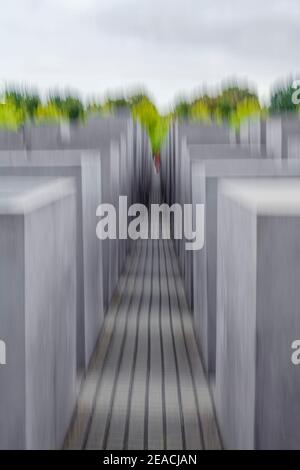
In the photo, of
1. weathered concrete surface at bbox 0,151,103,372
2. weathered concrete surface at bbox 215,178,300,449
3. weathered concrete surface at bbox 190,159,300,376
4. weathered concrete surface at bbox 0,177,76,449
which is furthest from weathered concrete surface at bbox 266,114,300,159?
weathered concrete surface at bbox 215,178,300,449

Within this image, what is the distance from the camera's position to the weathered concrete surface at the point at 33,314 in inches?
137

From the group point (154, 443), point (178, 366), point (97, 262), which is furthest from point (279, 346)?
point (97, 262)

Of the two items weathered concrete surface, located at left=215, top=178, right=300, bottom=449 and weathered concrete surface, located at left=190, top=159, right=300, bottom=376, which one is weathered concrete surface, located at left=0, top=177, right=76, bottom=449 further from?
weathered concrete surface, located at left=190, top=159, right=300, bottom=376

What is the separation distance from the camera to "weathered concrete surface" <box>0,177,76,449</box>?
349 cm

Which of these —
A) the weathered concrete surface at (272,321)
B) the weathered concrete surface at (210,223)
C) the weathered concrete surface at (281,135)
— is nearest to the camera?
the weathered concrete surface at (272,321)

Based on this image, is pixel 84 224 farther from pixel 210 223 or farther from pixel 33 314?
pixel 33 314

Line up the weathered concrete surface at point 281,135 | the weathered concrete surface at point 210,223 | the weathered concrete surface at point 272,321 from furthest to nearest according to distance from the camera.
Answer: the weathered concrete surface at point 281,135 < the weathered concrete surface at point 210,223 < the weathered concrete surface at point 272,321

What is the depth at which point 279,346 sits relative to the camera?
346cm

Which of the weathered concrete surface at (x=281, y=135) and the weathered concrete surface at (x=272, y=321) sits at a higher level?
the weathered concrete surface at (x=281, y=135)

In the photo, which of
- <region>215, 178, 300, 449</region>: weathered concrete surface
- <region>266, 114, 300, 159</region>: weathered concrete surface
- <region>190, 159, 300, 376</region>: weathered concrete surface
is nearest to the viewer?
<region>215, 178, 300, 449</region>: weathered concrete surface

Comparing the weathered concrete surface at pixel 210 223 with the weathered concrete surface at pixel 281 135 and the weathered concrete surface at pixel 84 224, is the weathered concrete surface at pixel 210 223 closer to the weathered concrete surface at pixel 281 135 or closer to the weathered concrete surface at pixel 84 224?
the weathered concrete surface at pixel 84 224

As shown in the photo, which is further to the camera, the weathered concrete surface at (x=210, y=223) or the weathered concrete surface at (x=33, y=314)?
the weathered concrete surface at (x=210, y=223)

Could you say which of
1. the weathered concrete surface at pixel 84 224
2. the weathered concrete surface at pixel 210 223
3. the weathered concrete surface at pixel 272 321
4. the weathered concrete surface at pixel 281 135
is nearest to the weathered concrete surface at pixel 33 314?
the weathered concrete surface at pixel 272 321
